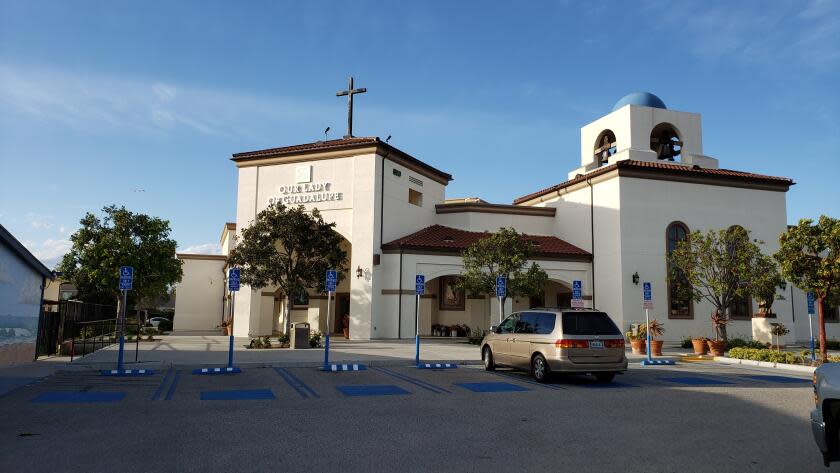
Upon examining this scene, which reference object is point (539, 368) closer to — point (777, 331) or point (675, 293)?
point (777, 331)

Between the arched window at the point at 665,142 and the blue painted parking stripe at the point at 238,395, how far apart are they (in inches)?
1059

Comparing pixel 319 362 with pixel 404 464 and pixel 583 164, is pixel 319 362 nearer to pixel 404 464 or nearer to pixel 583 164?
pixel 404 464

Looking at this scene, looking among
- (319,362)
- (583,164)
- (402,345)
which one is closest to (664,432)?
(319,362)

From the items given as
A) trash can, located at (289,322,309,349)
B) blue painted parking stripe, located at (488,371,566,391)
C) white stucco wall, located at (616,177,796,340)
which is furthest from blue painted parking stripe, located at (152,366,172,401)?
white stucco wall, located at (616,177,796,340)

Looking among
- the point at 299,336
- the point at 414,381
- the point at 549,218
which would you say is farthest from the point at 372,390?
the point at 549,218

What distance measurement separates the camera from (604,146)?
33375 mm

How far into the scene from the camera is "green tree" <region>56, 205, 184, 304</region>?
29.4m

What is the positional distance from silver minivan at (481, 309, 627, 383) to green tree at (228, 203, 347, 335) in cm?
1299

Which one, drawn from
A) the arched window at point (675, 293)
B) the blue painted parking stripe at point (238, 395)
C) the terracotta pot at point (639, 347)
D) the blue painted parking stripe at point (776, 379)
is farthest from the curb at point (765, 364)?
the blue painted parking stripe at point (238, 395)

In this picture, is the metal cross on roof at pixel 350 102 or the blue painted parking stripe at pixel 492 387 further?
the metal cross on roof at pixel 350 102

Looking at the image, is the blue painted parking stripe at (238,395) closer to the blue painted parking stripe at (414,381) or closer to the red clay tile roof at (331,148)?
the blue painted parking stripe at (414,381)

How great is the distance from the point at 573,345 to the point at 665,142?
2276 centimetres

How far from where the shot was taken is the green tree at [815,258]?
1823cm

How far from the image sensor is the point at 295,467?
624cm
